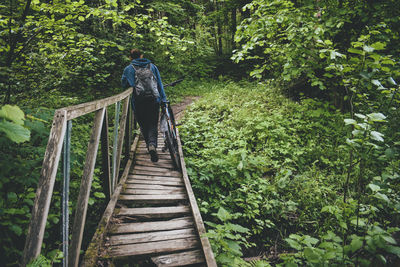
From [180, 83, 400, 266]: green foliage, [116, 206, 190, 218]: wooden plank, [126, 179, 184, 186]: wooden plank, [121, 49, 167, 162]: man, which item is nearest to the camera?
[180, 83, 400, 266]: green foliage

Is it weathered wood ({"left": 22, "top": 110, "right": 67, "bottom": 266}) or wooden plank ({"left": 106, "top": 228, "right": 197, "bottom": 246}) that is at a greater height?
weathered wood ({"left": 22, "top": 110, "right": 67, "bottom": 266})

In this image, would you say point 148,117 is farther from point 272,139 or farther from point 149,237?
point 272,139

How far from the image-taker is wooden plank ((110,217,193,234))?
2544mm

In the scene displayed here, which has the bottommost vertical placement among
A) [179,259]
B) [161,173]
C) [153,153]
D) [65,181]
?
[179,259]

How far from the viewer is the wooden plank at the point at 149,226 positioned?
2544mm

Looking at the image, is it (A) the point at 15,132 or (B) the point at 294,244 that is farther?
(B) the point at 294,244

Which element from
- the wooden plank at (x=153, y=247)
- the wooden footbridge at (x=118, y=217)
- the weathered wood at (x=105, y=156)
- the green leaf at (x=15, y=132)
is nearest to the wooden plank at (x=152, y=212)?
the wooden footbridge at (x=118, y=217)

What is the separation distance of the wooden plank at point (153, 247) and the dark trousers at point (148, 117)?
2341 mm

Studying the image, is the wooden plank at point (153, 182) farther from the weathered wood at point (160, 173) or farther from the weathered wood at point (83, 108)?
the weathered wood at point (83, 108)

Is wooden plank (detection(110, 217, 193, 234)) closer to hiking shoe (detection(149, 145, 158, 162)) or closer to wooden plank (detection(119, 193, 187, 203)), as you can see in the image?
wooden plank (detection(119, 193, 187, 203))

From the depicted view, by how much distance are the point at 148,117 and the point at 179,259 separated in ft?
9.36

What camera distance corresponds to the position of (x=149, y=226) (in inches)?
105

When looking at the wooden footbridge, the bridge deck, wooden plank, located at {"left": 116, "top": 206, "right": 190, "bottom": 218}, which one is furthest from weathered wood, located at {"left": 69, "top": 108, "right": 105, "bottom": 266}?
wooden plank, located at {"left": 116, "top": 206, "right": 190, "bottom": 218}

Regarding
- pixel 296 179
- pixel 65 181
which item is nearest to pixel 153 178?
pixel 65 181
